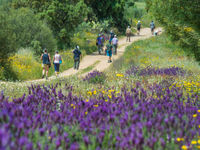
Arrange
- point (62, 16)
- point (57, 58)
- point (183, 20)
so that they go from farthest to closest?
1. point (62, 16)
2. point (57, 58)
3. point (183, 20)

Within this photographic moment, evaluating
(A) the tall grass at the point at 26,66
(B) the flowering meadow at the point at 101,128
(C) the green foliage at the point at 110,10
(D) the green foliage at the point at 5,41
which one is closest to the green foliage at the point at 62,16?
(A) the tall grass at the point at 26,66

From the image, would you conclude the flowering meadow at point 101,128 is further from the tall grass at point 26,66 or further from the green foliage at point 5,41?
the green foliage at point 5,41

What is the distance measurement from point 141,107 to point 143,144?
51.2 inches

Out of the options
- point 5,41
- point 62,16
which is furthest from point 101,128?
point 62,16

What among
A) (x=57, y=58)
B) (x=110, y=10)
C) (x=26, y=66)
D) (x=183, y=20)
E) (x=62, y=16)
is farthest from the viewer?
(x=110, y=10)

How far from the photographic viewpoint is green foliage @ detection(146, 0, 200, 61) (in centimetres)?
1028

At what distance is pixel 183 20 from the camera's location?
1070cm

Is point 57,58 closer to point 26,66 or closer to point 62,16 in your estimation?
point 26,66

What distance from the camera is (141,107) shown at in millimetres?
4895

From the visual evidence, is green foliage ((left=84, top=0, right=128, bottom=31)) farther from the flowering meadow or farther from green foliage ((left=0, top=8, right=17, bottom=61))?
the flowering meadow

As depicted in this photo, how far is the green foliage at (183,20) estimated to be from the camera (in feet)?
33.7

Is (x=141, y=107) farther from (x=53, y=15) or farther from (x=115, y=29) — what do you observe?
(x=115, y=29)

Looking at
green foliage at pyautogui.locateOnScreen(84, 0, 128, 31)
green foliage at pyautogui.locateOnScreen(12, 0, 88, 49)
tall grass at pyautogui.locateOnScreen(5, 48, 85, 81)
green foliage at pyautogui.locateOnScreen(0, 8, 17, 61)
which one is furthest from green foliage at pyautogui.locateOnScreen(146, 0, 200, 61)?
green foliage at pyautogui.locateOnScreen(84, 0, 128, 31)

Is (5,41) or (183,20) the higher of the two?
(183,20)
